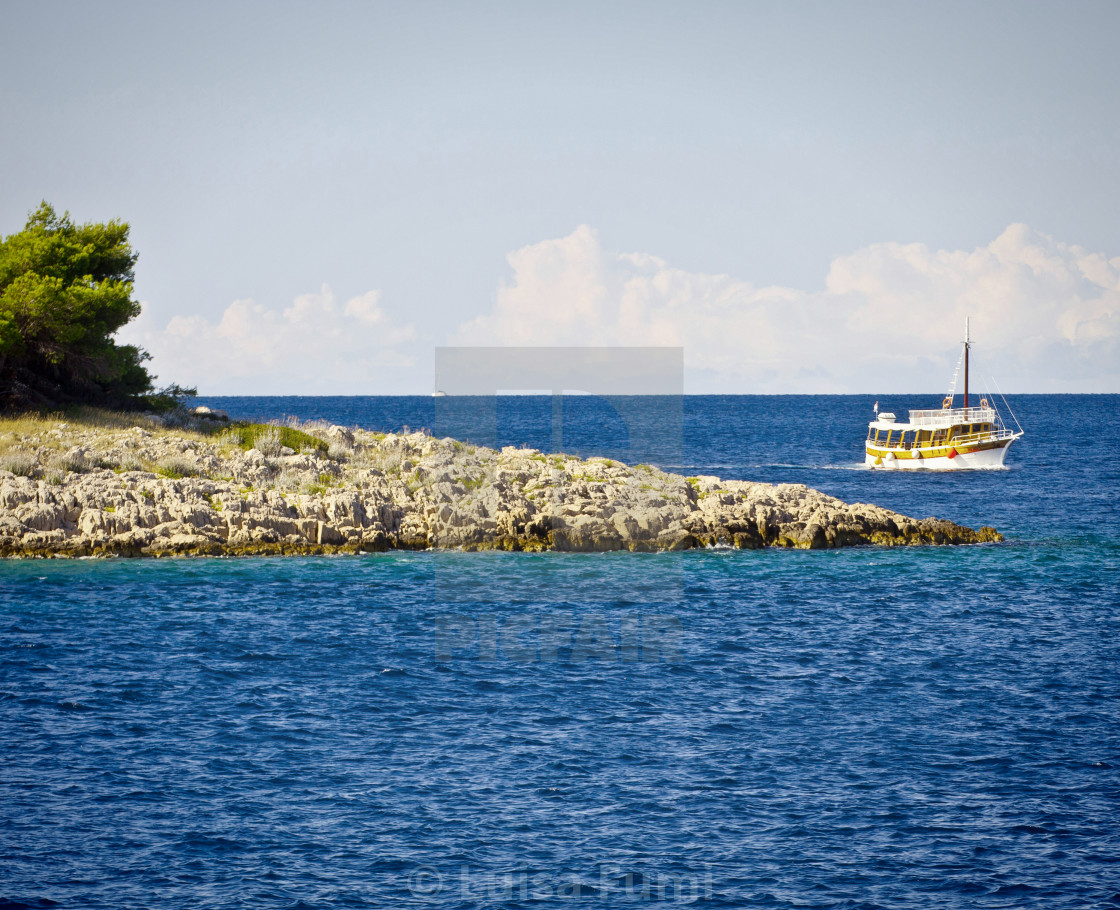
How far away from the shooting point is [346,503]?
37312 mm

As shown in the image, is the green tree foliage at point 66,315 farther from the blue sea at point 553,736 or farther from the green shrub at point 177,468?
the blue sea at point 553,736

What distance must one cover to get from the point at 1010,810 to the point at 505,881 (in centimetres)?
797

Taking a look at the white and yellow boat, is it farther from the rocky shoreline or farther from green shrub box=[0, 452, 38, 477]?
green shrub box=[0, 452, 38, 477]

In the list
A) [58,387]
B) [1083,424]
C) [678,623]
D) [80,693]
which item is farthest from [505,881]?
[1083,424]

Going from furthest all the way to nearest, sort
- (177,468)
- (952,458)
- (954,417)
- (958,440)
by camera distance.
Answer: (954,417) → (958,440) → (952,458) → (177,468)

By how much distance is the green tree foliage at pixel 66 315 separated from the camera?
41656 mm

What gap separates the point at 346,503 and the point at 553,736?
21085 mm

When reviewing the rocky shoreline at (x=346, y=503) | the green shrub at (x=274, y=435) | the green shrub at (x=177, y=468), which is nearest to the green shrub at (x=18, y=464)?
the rocky shoreline at (x=346, y=503)

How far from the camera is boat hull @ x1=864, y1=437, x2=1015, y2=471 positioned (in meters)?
74.7

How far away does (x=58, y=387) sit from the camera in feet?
148

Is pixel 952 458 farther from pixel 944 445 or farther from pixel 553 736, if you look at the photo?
pixel 553 736

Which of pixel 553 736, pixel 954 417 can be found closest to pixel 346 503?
pixel 553 736

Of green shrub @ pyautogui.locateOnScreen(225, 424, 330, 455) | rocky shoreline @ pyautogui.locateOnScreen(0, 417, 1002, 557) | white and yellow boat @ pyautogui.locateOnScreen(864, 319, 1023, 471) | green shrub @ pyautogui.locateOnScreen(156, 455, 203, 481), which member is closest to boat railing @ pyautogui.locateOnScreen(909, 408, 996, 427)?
white and yellow boat @ pyautogui.locateOnScreen(864, 319, 1023, 471)

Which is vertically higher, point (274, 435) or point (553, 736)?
point (274, 435)
